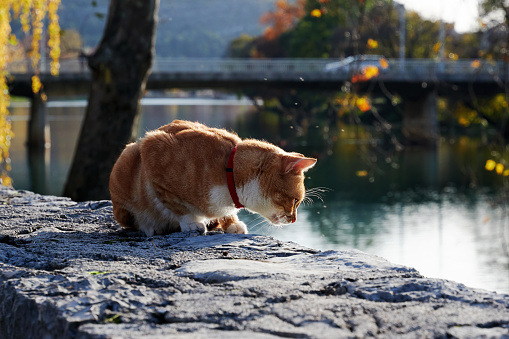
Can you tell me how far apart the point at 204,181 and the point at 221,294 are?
152 cm

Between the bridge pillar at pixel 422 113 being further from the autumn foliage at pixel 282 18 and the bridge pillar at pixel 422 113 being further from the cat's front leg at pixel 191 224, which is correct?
the cat's front leg at pixel 191 224

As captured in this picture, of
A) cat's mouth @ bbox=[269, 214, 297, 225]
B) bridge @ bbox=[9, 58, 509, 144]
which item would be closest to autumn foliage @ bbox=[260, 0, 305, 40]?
bridge @ bbox=[9, 58, 509, 144]

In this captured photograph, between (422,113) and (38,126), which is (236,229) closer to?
(38,126)

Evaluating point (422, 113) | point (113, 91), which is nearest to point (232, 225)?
point (113, 91)

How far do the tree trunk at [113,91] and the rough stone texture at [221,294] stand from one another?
17.7 feet

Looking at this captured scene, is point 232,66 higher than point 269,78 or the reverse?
higher

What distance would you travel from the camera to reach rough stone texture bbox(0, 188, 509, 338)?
87.7 inches

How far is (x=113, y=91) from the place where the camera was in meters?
8.89

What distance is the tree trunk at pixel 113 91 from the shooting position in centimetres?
877

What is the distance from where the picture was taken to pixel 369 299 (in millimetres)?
2562

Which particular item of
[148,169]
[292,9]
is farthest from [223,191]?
[292,9]

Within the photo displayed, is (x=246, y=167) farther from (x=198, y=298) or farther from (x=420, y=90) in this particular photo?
(x=420, y=90)

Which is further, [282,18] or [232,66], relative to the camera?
[282,18]

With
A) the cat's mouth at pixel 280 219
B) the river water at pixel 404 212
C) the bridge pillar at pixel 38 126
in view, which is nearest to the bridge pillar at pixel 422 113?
the river water at pixel 404 212
